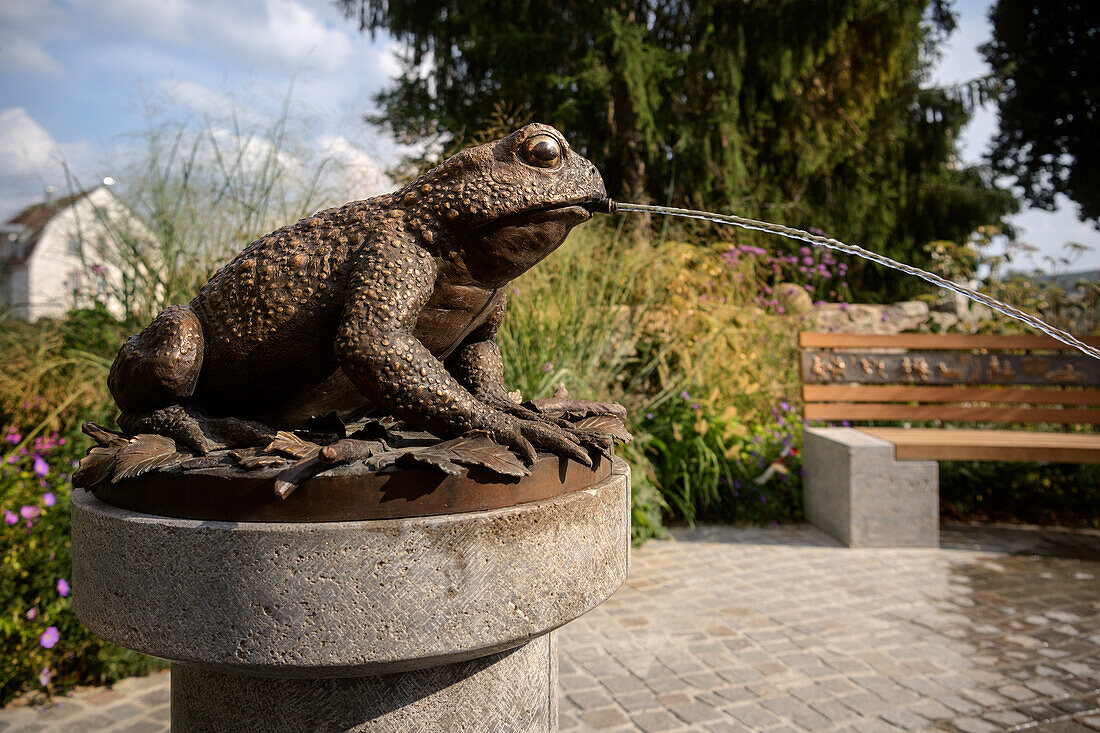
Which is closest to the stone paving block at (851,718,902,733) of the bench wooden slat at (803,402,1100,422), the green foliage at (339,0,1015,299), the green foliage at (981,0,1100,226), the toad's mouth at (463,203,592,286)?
the toad's mouth at (463,203,592,286)

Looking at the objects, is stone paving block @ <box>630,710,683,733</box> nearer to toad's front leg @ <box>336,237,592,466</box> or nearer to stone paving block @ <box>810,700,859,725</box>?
stone paving block @ <box>810,700,859,725</box>

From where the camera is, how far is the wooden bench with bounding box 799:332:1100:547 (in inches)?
187

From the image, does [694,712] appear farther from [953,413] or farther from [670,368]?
[953,413]

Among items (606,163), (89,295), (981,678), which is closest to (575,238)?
(89,295)

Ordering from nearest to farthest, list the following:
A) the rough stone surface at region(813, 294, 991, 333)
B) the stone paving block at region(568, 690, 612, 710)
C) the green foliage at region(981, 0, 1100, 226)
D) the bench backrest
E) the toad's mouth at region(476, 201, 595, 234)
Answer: the toad's mouth at region(476, 201, 595, 234)
the stone paving block at region(568, 690, 612, 710)
the bench backrest
the rough stone surface at region(813, 294, 991, 333)
the green foliage at region(981, 0, 1100, 226)

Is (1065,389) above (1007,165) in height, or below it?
below

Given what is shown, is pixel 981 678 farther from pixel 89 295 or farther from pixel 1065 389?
pixel 89 295

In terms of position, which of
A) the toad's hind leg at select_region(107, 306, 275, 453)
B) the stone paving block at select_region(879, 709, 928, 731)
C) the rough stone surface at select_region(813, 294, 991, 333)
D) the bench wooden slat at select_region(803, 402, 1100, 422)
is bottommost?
the stone paving block at select_region(879, 709, 928, 731)

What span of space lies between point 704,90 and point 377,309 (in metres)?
9.68

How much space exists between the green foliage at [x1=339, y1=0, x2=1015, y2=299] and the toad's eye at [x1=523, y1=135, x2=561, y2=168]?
7.23 m

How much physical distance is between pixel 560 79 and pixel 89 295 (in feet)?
21.1

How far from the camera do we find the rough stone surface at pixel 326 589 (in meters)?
1.39

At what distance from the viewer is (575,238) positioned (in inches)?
217

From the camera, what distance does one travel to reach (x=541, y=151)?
164 cm
